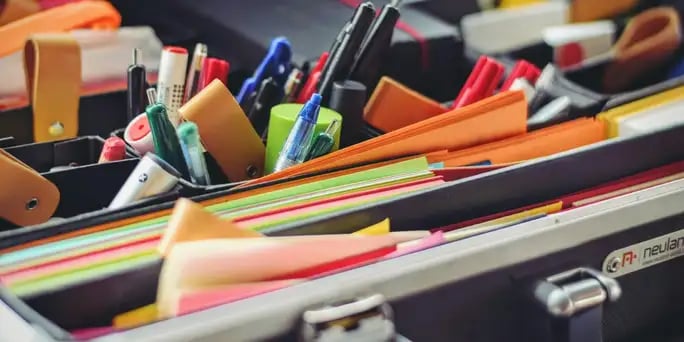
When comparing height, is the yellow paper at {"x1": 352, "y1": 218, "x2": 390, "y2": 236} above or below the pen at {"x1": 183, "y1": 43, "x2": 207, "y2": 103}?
below

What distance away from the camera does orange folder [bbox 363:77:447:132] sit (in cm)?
65

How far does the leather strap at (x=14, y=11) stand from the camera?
0.79 meters

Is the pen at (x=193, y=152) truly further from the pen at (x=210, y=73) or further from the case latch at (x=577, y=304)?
the case latch at (x=577, y=304)

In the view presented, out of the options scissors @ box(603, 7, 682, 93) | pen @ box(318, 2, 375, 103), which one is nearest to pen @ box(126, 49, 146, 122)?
pen @ box(318, 2, 375, 103)

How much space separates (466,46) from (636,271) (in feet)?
1.15

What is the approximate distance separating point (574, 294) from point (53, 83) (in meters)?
0.38

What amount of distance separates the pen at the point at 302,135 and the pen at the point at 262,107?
7 cm

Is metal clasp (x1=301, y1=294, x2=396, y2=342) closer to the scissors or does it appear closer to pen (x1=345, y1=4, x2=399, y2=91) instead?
pen (x1=345, y1=4, x2=399, y2=91)

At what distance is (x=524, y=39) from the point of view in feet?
3.22

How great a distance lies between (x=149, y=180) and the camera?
52cm

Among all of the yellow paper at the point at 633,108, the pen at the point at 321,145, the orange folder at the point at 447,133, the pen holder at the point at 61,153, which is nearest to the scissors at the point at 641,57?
the yellow paper at the point at 633,108

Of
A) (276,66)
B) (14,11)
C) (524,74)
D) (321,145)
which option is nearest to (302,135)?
(321,145)

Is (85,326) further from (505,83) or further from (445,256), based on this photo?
(505,83)

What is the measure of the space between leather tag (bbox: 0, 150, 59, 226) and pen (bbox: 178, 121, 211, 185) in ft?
0.25
